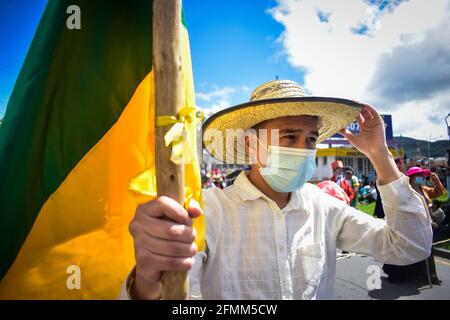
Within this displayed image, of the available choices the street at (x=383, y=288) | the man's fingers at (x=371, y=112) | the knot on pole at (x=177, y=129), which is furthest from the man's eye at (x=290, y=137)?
the street at (x=383, y=288)

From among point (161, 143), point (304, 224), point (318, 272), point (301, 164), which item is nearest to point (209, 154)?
point (301, 164)

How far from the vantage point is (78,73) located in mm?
1748

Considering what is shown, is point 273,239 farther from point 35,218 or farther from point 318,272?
point 35,218

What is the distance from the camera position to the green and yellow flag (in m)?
1.60

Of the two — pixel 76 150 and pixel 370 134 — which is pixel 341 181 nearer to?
pixel 370 134

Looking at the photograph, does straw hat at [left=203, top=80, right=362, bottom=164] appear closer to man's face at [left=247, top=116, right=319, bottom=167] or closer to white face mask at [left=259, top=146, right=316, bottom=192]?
man's face at [left=247, top=116, right=319, bottom=167]

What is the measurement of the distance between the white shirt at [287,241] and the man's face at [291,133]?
12.4 inches

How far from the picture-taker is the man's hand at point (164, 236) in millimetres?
934

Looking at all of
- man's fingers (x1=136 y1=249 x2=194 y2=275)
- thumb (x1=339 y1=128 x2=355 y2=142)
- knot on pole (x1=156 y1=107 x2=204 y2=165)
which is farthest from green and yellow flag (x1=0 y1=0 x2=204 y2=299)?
thumb (x1=339 y1=128 x2=355 y2=142)

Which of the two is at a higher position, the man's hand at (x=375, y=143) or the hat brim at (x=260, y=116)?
the hat brim at (x=260, y=116)

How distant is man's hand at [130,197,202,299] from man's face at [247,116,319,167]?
101cm

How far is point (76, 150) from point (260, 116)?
119 cm

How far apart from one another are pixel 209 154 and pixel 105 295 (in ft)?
4.31

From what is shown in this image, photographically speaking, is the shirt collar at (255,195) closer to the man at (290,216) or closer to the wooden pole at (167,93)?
the man at (290,216)
